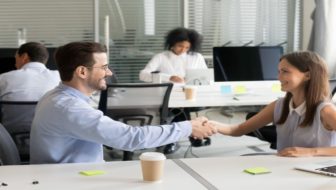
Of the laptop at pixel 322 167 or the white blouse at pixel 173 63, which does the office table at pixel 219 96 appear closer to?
the white blouse at pixel 173 63

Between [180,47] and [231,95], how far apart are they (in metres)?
1.26

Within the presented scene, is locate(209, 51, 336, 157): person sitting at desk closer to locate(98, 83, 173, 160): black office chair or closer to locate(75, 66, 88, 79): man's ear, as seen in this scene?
locate(75, 66, 88, 79): man's ear

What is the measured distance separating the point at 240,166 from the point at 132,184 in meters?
0.50

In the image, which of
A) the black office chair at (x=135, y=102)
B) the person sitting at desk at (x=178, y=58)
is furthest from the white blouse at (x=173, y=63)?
the black office chair at (x=135, y=102)

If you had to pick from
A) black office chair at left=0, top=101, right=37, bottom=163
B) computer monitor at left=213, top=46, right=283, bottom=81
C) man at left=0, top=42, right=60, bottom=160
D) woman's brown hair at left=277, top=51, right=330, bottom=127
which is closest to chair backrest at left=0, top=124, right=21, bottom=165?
black office chair at left=0, top=101, right=37, bottom=163

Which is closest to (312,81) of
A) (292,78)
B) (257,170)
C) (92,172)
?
(292,78)

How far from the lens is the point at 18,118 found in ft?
11.1

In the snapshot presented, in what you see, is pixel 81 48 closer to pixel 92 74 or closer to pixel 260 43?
pixel 92 74

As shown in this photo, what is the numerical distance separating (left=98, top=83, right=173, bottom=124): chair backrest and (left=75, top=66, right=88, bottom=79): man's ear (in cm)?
124

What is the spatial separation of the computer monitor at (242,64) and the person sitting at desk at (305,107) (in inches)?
71.1

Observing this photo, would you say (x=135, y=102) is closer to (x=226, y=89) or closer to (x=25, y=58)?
(x=25, y=58)

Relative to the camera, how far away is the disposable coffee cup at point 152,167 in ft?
5.96

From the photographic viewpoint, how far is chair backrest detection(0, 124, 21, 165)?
2146mm

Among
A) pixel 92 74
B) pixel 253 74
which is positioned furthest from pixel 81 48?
pixel 253 74
